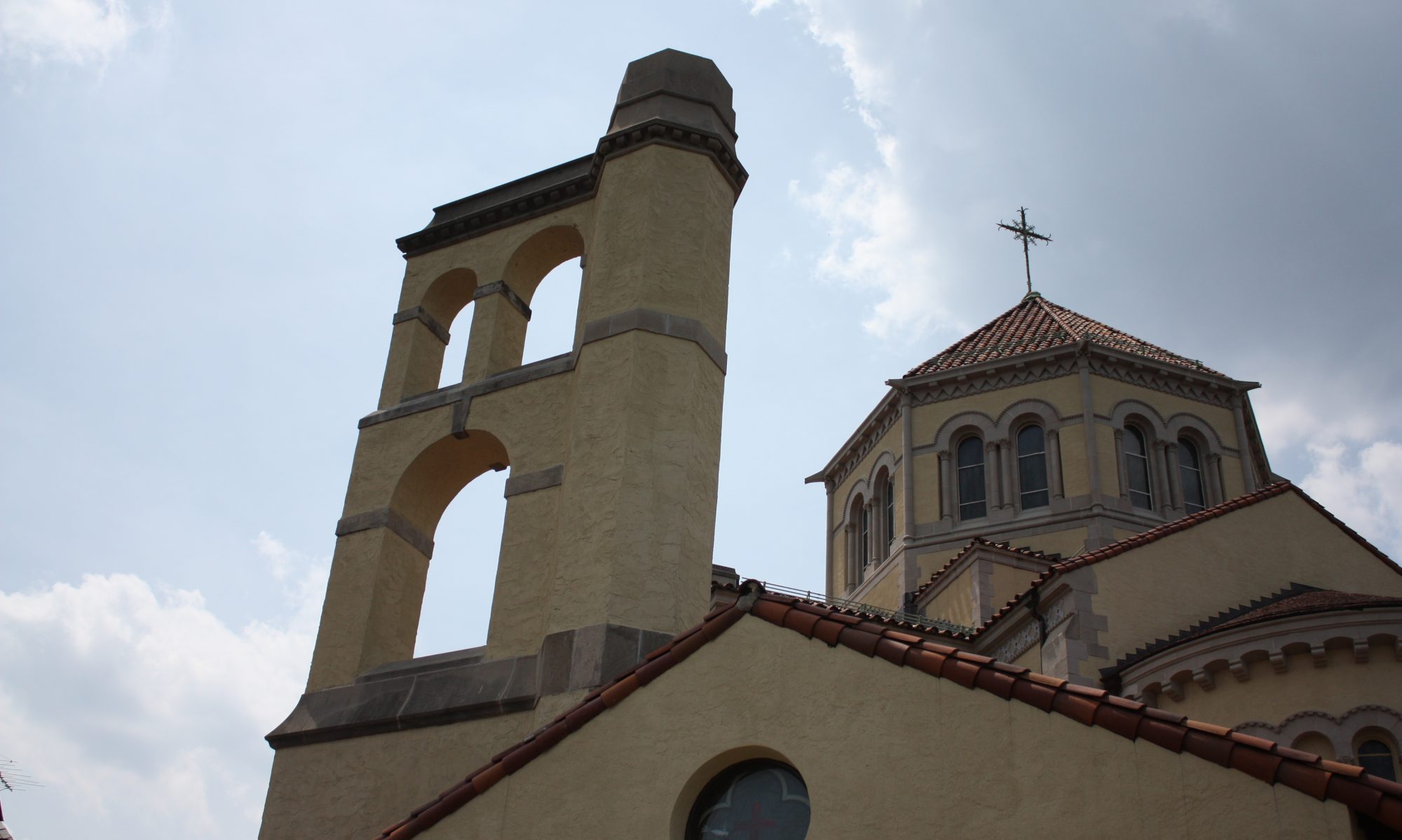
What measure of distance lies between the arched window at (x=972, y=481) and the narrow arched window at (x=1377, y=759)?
36.3 feet

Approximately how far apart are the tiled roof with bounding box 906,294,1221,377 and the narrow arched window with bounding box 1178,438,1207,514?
1.60m

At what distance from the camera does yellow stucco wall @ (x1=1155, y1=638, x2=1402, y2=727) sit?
1357 cm

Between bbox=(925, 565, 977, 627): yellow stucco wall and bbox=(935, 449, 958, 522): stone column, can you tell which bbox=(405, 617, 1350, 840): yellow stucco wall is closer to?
bbox=(925, 565, 977, 627): yellow stucco wall

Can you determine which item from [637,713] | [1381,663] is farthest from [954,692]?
[1381,663]

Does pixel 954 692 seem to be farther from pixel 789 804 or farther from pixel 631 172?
pixel 631 172

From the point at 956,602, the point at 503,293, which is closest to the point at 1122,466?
the point at 956,602

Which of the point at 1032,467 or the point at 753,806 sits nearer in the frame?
the point at 753,806

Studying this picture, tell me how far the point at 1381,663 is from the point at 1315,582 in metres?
4.05

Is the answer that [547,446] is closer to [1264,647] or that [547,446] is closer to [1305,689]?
[1264,647]

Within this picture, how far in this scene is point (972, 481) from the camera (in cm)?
2489

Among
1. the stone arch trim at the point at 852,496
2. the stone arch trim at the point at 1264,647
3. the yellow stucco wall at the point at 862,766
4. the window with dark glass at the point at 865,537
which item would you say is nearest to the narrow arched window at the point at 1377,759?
the stone arch trim at the point at 1264,647

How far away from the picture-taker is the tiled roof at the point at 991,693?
6078 mm

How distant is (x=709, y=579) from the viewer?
12758mm

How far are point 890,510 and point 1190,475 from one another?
5887 millimetres
